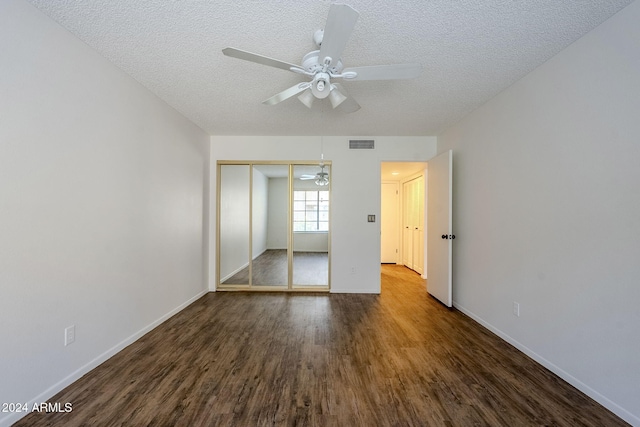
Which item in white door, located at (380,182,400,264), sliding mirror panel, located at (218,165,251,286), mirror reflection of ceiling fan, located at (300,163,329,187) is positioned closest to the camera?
mirror reflection of ceiling fan, located at (300,163,329,187)

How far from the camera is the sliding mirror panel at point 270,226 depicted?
4.38 m

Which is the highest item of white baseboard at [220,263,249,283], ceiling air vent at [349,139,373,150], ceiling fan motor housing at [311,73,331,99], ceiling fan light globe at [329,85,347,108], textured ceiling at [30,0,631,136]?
textured ceiling at [30,0,631,136]

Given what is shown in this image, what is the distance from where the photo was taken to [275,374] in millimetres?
2049

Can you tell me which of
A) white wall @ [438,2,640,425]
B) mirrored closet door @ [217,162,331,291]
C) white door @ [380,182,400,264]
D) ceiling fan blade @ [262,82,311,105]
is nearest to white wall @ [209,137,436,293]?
mirrored closet door @ [217,162,331,291]

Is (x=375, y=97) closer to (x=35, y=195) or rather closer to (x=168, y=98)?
(x=168, y=98)

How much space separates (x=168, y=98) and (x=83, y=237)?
177 cm

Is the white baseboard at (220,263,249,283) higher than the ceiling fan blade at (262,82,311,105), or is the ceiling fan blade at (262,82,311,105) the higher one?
the ceiling fan blade at (262,82,311,105)

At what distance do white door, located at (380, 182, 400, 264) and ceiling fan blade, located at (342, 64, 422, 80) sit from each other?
531 cm

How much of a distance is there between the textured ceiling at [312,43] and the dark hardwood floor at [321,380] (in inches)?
101

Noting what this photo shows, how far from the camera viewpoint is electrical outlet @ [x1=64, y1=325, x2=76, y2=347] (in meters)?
1.86

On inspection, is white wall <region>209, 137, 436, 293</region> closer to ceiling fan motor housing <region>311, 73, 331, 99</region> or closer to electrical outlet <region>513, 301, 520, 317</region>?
electrical outlet <region>513, 301, 520, 317</region>

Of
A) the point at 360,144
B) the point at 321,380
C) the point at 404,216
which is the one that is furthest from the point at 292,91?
the point at 404,216

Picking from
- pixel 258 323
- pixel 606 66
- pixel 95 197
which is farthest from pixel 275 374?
pixel 606 66

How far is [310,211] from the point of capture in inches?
173
